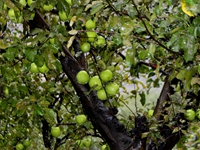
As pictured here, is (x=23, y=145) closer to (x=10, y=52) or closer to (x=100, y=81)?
(x=100, y=81)

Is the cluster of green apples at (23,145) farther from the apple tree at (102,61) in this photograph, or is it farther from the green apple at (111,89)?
the green apple at (111,89)

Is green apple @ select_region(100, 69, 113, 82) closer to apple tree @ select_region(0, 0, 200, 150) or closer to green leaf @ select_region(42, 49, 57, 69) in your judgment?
apple tree @ select_region(0, 0, 200, 150)

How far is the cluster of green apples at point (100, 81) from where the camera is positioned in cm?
136

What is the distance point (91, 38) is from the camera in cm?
136

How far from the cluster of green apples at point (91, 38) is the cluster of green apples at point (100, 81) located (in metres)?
A: 0.11

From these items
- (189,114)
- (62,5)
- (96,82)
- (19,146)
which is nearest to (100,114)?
(96,82)

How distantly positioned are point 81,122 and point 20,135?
54 cm

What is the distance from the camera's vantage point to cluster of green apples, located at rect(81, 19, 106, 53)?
1332 millimetres

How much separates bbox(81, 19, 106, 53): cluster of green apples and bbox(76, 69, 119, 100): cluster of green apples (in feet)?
0.35

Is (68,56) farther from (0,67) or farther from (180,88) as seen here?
(180,88)

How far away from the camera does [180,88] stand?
5.08 ft

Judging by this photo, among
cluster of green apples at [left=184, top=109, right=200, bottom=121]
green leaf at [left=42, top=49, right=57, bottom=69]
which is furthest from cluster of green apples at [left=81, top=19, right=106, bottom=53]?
cluster of green apples at [left=184, top=109, right=200, bottom=121]

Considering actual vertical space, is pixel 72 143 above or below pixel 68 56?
below

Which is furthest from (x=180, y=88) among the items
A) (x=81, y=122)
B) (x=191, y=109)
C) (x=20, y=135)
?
(x=20, y=135)
